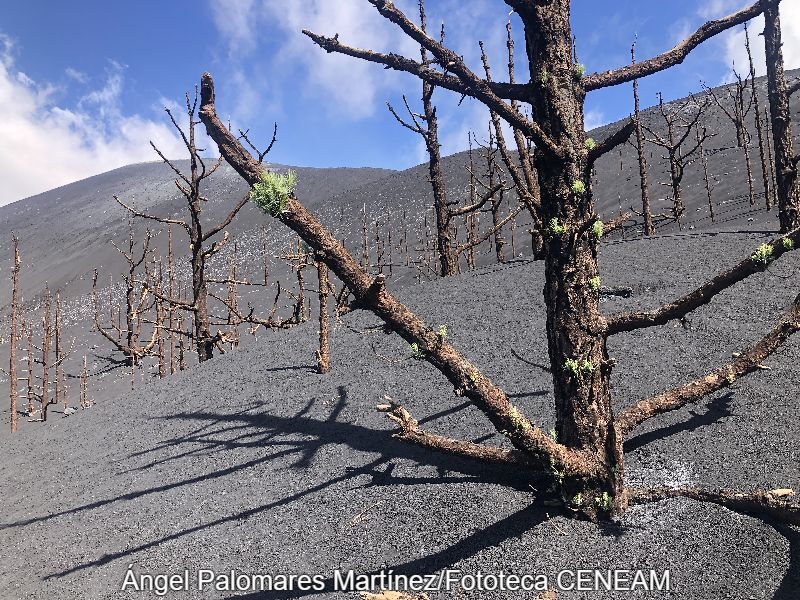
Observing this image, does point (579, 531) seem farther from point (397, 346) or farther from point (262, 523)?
point (397, 346)

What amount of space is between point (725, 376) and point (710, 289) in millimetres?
619

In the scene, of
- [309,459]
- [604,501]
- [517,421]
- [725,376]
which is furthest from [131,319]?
[725,376]

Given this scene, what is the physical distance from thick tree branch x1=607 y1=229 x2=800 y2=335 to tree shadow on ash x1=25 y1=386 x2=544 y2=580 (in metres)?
1.27

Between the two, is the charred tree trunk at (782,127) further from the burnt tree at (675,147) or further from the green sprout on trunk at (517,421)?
the green sprout on trunk at (517,421)

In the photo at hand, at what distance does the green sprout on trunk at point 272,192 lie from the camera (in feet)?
6.97

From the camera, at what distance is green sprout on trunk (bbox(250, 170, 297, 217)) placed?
2.12 meters

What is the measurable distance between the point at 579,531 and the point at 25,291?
219 feet

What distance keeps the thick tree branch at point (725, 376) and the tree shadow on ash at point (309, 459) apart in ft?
2.75

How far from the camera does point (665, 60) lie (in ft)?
10.1

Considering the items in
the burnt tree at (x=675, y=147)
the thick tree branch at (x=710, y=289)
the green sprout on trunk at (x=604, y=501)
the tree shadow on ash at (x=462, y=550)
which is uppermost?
the burnt tree at (x=675, y=147)

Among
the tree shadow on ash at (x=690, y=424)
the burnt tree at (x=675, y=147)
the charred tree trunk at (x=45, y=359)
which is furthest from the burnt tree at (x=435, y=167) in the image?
the charred tree trunk at (x=45, y=359)

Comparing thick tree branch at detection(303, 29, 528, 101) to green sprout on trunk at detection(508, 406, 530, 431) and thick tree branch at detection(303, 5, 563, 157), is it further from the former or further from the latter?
green sprout on trunk at detection(508, 406, 530, 431)

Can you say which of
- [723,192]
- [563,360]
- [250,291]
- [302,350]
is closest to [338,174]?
[250,291]

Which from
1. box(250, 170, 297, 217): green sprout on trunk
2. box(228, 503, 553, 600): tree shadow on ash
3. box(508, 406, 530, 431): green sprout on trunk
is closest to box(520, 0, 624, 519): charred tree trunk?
box(228, 503, 553, 600): tree shadow on ash
